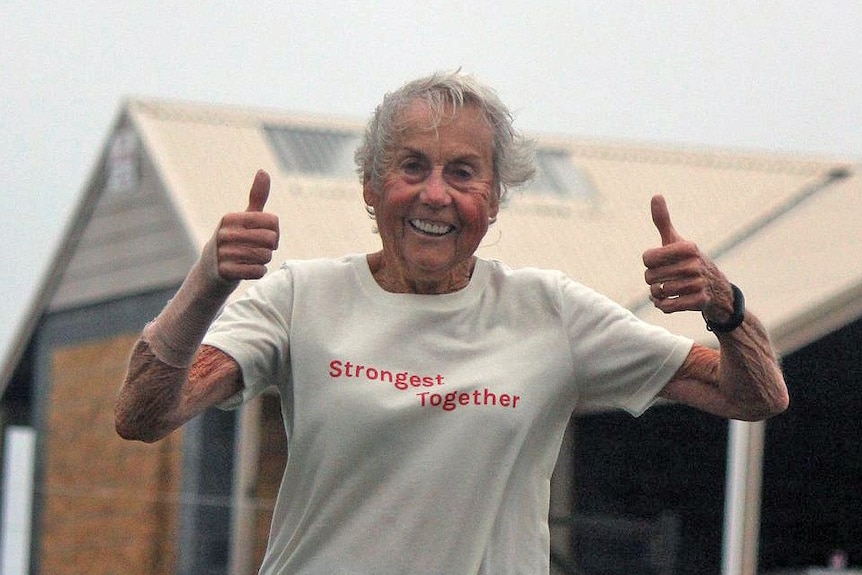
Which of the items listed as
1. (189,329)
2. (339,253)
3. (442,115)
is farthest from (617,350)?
(339,253)

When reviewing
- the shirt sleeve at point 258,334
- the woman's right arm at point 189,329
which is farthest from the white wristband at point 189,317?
the shirt sleeve at point 258,334

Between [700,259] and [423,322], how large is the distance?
0.44 metres

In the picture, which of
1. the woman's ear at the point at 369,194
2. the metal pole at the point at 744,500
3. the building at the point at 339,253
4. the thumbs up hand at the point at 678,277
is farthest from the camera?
the building at the point at 339,253

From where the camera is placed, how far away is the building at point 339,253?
10219 millimetres

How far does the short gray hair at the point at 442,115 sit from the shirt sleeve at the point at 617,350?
235 mm

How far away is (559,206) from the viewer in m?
12.6

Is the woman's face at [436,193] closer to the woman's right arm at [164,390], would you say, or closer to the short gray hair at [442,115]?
the short gray hair at [442,115]

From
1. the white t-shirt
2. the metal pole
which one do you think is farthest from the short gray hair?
the metal pole

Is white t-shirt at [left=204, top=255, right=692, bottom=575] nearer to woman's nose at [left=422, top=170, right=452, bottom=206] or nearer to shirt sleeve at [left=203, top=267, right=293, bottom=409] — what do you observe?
shirt sleeve at [left=203, top=267, right=293, bottom=409]

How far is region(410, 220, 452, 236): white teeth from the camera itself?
2.77 metres

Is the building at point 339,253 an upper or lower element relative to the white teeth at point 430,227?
upper

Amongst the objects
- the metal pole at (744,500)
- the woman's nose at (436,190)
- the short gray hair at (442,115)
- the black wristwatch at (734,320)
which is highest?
the metal pole at (744,500)

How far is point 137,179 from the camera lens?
39.6 ft

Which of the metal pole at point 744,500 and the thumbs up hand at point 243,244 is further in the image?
the metal pole at point 744,500
